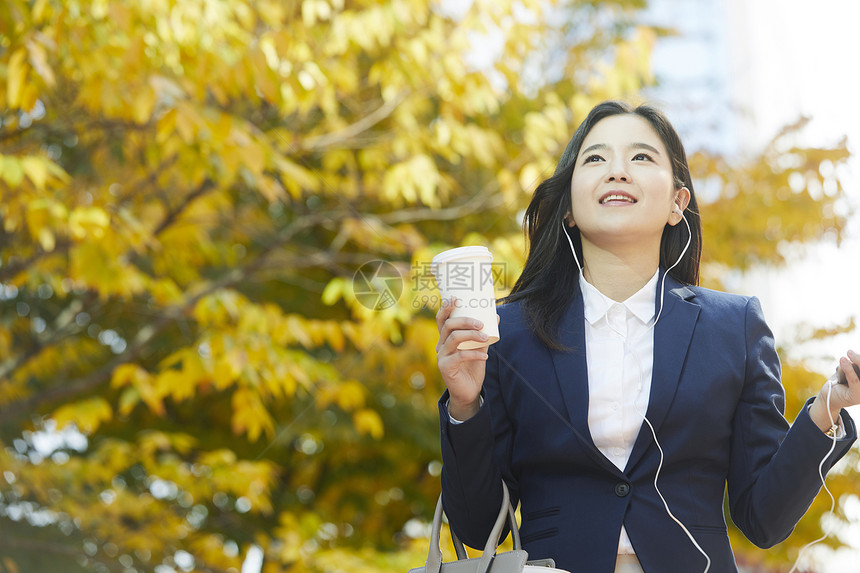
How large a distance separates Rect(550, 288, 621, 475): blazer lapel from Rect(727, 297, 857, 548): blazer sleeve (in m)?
0.21

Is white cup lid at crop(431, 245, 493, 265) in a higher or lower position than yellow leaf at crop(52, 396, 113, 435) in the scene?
higher

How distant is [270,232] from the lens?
500 cm

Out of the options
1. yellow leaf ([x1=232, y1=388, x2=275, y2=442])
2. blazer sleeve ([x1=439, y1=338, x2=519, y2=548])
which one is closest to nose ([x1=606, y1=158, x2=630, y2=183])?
blazer sleeve ([x1=439, y1=338, x2=519, y2=548])

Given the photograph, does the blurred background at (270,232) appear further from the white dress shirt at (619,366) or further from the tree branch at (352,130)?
the white dress shirt at (619,366)

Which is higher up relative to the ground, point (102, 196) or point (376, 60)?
point (376, 60)

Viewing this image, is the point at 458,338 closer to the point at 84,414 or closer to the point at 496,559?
the point at 496,559

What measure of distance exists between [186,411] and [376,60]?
2.92m

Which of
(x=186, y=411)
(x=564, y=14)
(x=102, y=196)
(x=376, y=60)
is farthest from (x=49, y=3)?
(x=564, y=14)

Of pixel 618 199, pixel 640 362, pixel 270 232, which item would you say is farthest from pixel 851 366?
pixel 270 232

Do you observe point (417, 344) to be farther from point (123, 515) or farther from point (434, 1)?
point (123, 515)

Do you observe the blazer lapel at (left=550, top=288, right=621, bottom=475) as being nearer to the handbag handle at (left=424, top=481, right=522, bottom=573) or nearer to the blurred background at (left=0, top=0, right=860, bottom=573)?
the handbag handle at (left=424, top=481, right=522, bottom=573)

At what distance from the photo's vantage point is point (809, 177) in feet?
15.0

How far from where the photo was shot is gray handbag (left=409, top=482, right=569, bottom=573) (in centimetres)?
127

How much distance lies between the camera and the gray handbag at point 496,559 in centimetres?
127
